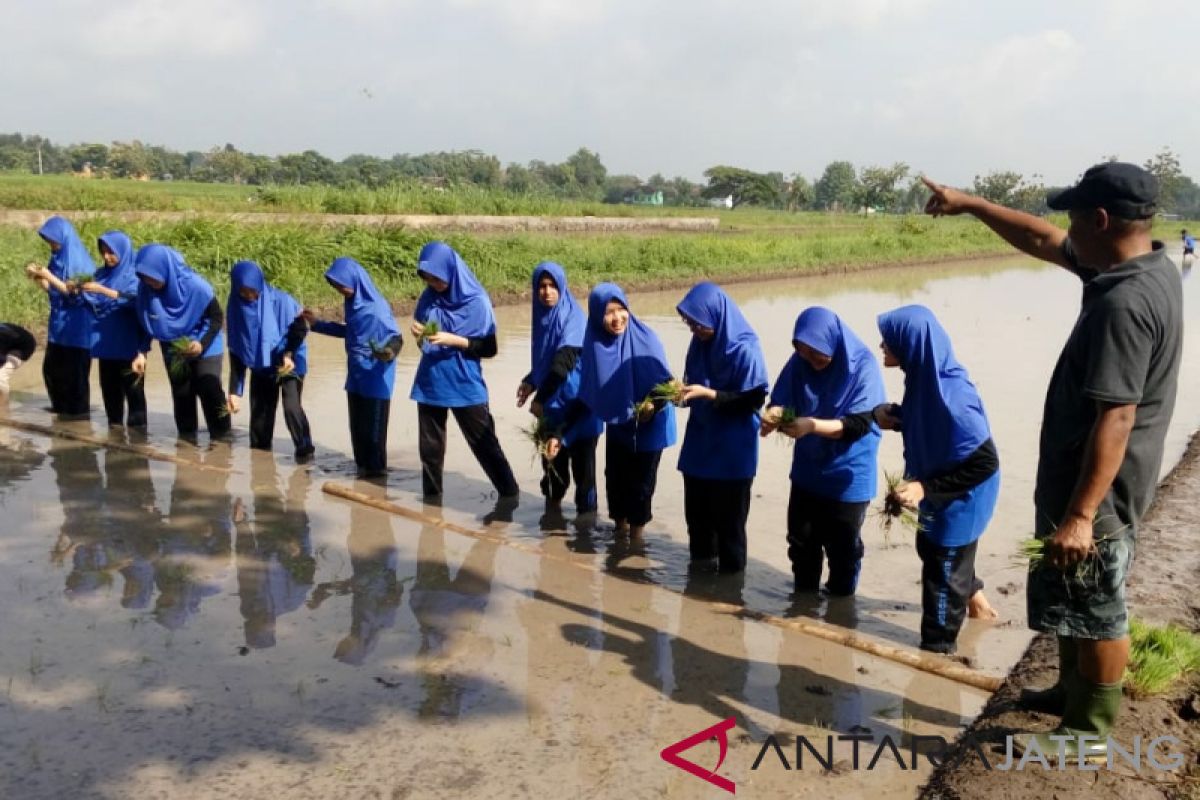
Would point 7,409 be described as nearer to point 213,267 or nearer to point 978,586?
point 213,267

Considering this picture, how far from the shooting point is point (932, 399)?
434cm

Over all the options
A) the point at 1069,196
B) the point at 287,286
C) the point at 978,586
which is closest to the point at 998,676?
the point at 978,586

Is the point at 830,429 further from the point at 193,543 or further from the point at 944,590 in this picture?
the point at 193,543

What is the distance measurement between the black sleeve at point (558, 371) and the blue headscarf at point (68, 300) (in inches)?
170

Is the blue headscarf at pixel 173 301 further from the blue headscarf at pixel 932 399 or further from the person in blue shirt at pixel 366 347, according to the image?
the blue headscarf at pixel 932 399

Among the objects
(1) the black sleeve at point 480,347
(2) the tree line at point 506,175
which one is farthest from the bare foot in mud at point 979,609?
(2) the tree line at point 506,175

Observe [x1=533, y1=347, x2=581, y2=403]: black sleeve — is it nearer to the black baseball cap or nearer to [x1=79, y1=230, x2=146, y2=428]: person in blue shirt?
the black baseball cap

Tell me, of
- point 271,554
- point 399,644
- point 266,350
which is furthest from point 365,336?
point 399,644

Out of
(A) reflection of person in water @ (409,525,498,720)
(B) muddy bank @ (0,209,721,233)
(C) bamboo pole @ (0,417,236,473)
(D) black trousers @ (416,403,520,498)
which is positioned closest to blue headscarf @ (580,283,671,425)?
Answer: (A) reflection of person in water @ (409,525,498,720)

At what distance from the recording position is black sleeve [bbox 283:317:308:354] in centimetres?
750

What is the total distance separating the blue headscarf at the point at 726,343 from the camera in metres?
5.22

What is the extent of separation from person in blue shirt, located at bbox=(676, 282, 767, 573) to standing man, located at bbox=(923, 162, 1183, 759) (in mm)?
2011

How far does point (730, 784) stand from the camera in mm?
3445

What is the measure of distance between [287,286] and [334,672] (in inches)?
464
